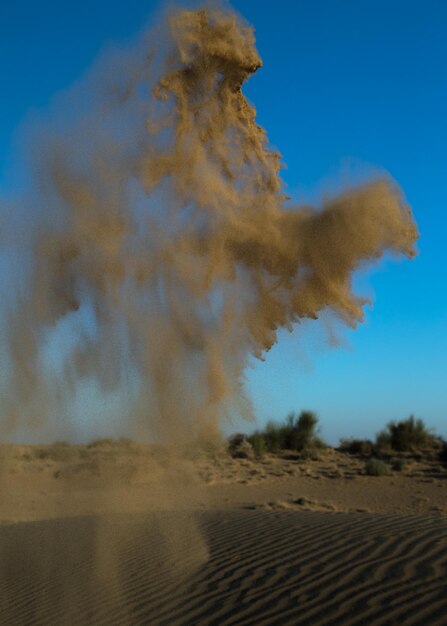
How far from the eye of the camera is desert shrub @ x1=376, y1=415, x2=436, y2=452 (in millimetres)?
27344

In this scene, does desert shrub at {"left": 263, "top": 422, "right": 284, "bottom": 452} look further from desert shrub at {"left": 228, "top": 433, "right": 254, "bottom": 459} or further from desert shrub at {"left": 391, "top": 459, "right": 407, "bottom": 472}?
desert shrub at {"left": 391, "top": 459, "right": 407, "bottom": 472}

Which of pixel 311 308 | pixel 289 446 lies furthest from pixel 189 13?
pixel 289 446

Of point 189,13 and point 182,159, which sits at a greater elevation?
point 189,13

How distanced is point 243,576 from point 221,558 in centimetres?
112

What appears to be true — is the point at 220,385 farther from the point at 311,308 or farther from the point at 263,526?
the point at 263,526

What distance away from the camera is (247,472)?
77.9ft

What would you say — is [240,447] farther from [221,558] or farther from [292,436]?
[221,558]

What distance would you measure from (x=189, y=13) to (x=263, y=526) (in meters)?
8.17

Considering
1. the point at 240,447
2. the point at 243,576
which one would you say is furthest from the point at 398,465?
the point at 243,576

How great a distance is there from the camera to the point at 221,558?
8.85 m

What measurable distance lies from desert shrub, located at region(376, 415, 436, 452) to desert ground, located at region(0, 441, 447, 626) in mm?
8121

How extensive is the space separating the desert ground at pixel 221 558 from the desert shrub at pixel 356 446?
854 centimetres

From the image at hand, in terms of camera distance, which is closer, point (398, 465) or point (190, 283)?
point (190, 283)

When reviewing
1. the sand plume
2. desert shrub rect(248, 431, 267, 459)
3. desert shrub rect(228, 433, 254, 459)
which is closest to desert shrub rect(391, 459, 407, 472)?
desert shrub rect(248, 431, 267, 459)
